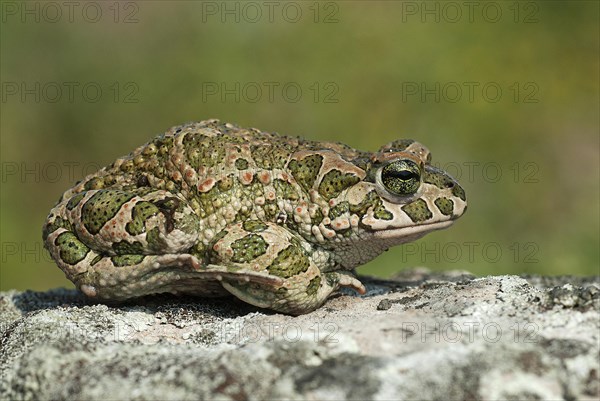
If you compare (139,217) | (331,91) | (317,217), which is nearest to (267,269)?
(317,217)

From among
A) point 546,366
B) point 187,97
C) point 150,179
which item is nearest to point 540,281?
point 546,366

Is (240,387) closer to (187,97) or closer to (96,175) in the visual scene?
(96,175)

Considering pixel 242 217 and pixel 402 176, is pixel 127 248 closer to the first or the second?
pixel 242 217

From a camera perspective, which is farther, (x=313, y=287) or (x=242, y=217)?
(x=242, y=217)

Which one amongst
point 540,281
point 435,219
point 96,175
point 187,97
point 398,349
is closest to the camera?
point 398,349

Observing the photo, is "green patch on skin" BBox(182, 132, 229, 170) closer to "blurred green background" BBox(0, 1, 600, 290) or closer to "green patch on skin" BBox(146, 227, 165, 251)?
"green patch on skin" BBox(146, 227, 165, 251)

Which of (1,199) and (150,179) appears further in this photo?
(1,199)
